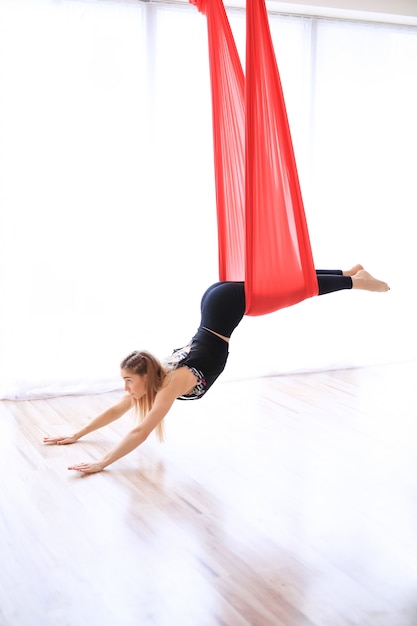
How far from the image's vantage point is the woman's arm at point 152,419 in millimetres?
3035

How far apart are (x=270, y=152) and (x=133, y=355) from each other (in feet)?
3.29

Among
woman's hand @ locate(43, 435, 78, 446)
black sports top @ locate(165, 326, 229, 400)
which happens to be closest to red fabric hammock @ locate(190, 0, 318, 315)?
black sports top @ locate(165, 326, 229, 400)

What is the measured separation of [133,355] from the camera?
3.13 metres

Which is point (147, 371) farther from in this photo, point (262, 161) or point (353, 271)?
point (353, 271)

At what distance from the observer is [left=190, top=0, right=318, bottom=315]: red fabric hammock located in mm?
3115

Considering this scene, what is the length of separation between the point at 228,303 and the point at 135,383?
0.53 metres

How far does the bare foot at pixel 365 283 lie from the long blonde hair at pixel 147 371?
955 mm

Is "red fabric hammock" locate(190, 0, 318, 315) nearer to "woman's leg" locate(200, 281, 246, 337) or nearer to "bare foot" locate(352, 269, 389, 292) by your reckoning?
"woman's leg" locate(200, 281, 246, 337)

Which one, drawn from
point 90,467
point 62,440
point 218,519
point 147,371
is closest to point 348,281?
point 147,371

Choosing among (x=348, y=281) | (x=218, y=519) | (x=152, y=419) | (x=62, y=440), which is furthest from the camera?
(x=62, y=440)

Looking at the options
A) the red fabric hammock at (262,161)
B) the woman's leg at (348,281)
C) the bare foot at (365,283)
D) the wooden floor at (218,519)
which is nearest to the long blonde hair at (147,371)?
the wooden floor at (218,519)

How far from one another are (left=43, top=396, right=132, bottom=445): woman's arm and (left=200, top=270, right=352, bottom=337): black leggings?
0.48m

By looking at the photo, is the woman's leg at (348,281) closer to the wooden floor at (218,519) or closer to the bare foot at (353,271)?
the bare foot at (353,271)

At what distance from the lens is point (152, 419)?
3.04 meters
